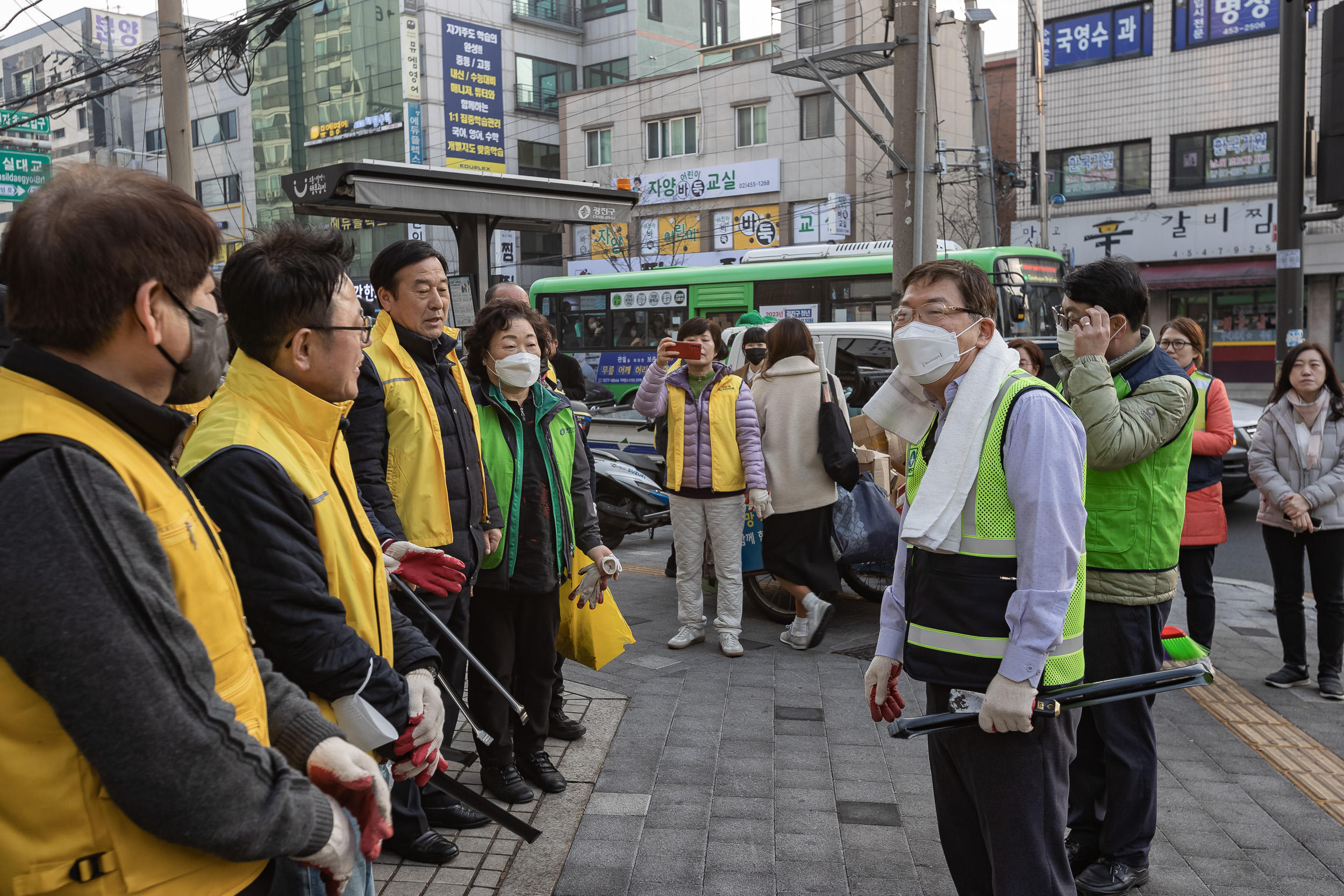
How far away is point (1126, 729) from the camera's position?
328cm

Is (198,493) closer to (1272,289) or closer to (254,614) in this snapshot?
(254,614)

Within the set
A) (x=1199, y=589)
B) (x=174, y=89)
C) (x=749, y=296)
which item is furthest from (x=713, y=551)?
(x=749, y=296)

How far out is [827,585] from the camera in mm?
6211

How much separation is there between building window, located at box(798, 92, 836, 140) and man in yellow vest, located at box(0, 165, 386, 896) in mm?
33018

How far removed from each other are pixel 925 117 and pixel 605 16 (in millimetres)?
41700

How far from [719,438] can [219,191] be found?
163 ft

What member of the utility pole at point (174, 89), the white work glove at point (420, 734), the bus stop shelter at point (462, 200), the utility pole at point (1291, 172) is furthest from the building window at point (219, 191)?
the white work glove at point (420, 734)

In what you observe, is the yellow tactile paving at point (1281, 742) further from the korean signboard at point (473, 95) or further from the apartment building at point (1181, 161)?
the korean signboard at point (473, 95)

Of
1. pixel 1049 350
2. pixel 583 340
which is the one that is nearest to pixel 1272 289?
pixel 1049 350

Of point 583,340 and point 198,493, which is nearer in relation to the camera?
point 198,493

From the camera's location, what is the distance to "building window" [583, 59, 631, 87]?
46375 mm

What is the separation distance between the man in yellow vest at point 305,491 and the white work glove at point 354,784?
32cm

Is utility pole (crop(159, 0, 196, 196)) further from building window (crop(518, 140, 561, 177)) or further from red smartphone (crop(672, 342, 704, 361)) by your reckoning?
building window (crop(518, 140, 561, 177))

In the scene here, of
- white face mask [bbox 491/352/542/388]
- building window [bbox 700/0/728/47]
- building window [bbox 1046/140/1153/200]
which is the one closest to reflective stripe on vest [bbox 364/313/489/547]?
white face mask [bbox 491/352/542/388]
